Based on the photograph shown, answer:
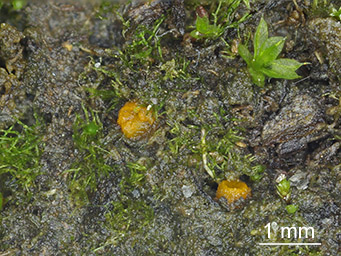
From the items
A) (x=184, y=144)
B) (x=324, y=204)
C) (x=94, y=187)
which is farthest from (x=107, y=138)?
(x=324, y=204)

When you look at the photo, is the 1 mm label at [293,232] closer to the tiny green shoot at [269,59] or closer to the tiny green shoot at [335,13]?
the tiny green shoot at [269,59]

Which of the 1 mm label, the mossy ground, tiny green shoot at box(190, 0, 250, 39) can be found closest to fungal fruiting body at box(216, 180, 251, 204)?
the mossy ground

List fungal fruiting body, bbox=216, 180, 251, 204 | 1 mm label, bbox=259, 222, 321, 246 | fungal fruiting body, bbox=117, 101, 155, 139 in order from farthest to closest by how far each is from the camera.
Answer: fungal fruiting body, bbox=117, 101, 155, 139
fungal fruiting body, bbox=216, 180, 251, 204
1 mm label, bbox=259, 222, 321, 246

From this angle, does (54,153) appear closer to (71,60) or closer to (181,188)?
(71,60)

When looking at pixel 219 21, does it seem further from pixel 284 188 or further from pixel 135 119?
pixel 284 188

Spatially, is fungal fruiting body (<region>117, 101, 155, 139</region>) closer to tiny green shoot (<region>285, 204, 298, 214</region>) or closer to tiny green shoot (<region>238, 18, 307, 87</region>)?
tiny green shoot (<region>238, 18, 307, 87</region>)

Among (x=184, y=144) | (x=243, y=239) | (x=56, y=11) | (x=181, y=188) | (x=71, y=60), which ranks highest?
(x=56, y=11)

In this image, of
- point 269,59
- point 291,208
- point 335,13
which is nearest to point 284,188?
point 291,208
